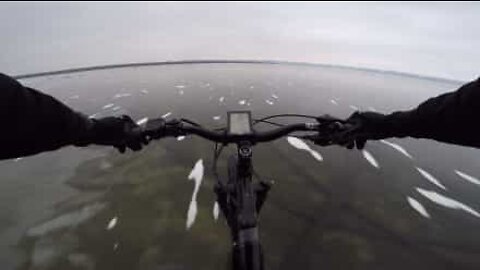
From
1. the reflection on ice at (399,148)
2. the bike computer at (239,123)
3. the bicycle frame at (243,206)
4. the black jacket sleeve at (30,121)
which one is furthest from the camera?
the reflection on ice at (399,148)

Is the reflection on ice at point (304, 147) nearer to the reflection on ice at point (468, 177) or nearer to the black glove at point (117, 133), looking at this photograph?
the reflection on ice at point (468, 177)

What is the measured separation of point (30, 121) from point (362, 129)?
11.1 ft

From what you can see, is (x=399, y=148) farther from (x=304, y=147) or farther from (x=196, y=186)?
(x=196, y=186)

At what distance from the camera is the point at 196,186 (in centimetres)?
1856

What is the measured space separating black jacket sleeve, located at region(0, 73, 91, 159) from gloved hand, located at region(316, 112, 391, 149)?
114 inches

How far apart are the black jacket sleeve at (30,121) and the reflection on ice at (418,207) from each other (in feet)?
52.0

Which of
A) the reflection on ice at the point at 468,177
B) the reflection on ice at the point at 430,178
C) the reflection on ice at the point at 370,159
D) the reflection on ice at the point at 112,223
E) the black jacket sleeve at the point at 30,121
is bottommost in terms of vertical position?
the reflection on ice at the point at 468,177

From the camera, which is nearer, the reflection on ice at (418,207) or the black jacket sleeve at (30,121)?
the black jacket sleeve at (30,121)

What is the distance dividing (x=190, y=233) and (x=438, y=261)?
27.9 feet

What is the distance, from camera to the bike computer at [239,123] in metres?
4.02

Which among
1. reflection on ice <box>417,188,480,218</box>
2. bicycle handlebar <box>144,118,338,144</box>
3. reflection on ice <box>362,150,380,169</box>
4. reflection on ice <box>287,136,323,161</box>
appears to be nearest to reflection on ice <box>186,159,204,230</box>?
reflection on ice <box>287,136,323,161</box>

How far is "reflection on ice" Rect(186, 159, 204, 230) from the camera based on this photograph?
14.1 m

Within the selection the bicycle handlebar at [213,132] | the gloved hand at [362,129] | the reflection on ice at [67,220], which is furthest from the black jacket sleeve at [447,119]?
the reflection on ice at [67,220]

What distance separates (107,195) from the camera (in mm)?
17047
